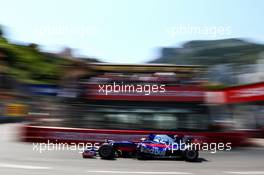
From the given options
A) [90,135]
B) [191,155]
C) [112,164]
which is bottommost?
[112,164]

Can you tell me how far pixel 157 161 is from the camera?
10930 millimetres

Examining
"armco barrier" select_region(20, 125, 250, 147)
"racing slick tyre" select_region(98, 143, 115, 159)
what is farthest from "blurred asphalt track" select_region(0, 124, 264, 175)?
"armco barrier" select_region(20, 125, 250, 147)

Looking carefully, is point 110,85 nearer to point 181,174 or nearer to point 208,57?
point 181,174

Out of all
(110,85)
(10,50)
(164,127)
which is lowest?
(164,127)

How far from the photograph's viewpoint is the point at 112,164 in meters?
10.3

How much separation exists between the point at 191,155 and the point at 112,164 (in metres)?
1.93

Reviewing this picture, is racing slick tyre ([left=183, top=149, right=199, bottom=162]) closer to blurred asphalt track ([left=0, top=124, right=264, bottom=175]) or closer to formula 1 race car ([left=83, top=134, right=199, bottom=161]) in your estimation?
formula 1 race car ([left=83, top=134, right=199, bottom=161])

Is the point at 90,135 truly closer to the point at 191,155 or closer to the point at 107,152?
the point at 107,152

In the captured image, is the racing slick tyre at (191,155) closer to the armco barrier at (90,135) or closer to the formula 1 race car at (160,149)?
the formula 1 race car at (160,149)

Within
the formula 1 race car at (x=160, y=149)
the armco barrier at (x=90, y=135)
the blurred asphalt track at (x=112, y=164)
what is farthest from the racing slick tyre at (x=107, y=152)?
the armco barrier at (x=90, y=135)

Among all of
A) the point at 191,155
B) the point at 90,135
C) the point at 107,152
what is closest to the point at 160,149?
the point at 191,155

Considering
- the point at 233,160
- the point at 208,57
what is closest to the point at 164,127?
the point at 233,160

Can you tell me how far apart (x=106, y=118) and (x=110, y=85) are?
3.30 feet

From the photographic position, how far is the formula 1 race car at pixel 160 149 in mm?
10820
